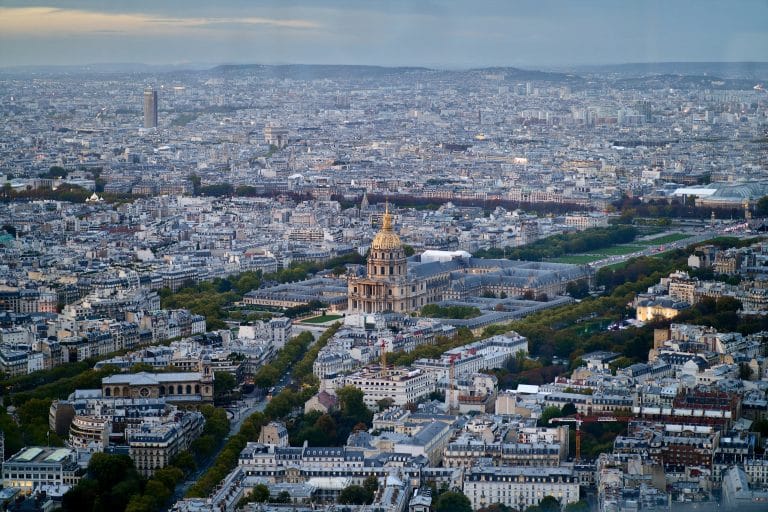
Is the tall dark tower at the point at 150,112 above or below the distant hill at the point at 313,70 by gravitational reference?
below

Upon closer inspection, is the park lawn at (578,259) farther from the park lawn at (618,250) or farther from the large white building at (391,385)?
the large white building at (391,385)

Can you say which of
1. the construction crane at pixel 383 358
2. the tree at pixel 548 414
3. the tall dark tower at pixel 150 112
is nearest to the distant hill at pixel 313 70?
the tall dark tower at pixel 150 112

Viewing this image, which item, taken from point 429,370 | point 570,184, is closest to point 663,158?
point 570,184

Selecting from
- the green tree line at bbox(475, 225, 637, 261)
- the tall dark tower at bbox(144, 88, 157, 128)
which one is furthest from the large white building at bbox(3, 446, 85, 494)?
the tall dark tower at bbox(144, 88, 157, 128)

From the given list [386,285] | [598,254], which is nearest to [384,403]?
[386,285]

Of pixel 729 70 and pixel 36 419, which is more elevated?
pixel 729 70

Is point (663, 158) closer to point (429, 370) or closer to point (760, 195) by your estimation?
point (760, 195)
